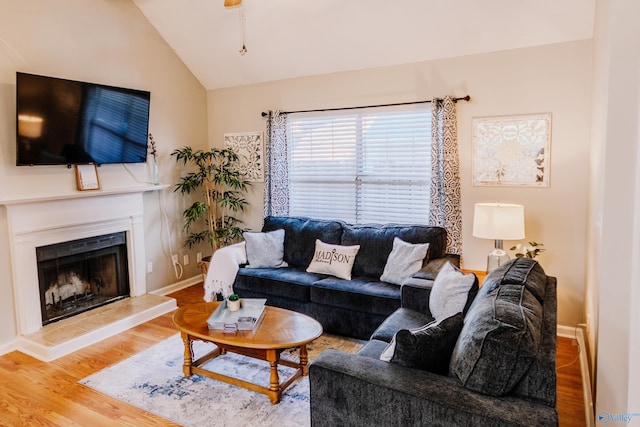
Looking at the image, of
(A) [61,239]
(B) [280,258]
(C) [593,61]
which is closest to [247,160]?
(B) [280,258]

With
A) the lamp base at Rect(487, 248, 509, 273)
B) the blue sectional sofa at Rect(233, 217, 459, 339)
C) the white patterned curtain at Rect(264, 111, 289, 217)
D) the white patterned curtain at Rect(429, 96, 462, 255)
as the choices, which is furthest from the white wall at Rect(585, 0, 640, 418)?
the white patterned curtain at Rect(264, 111, 289, 217)

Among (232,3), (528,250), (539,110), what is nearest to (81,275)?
(232,3)

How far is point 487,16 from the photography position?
3656 millimetres

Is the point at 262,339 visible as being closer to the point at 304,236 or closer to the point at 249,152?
the point at 304,236

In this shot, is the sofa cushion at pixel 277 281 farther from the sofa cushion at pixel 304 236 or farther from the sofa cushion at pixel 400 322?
the sofa cushion at pixel 400 322

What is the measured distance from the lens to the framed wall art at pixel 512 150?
12.5ft

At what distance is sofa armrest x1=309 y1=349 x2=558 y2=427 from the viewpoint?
5.21 ft

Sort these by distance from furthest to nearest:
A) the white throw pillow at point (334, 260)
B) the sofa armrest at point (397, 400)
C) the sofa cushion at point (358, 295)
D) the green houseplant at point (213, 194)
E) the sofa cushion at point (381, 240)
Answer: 1. the green houseplant at point (213, 194)
2. the white throw pillow at point (334, 260)
3. the sofa cushion at point (381, 240)
4. the sofa cushion at point (358, 295)
5. the sofa armrest at point (397, 400)

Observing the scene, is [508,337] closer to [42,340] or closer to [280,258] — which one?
[280,258]

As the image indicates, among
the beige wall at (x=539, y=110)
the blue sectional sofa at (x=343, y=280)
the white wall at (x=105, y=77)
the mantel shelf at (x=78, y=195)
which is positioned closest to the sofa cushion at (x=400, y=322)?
the blue sectional sofa at (x=343, y=280)

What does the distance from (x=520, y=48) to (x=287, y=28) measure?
2257 millimetres

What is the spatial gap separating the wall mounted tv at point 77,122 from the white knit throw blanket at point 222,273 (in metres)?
1.44

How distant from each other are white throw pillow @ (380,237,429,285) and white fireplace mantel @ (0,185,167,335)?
9.16 ft

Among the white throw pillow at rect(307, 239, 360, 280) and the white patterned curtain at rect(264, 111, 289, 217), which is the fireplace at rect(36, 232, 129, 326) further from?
the white throw pillow at rect(307, 239, 360, 280)
